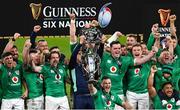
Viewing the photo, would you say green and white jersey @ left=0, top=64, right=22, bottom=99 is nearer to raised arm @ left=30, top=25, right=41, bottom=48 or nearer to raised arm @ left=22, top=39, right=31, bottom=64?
raised arm @ left=22, top=39, right=31, bottom=64

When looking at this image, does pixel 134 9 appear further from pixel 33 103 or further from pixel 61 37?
pixel 33 103

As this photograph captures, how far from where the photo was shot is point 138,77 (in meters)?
8.97

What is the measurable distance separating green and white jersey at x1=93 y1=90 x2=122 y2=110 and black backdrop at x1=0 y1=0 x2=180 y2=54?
86cm

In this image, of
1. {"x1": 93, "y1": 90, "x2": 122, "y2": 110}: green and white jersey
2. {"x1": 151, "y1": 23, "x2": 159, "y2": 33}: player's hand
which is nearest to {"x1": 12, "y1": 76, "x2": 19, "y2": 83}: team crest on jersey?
{"x1": 93, "y1": 90, "x2": 122, "y2": 110}: green and white jersey

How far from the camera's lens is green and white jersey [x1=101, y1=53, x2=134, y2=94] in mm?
8875

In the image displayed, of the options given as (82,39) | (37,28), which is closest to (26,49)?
(37,28)

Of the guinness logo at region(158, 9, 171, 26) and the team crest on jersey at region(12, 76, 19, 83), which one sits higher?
the guinness logo at region(158, 9, 171, 26)

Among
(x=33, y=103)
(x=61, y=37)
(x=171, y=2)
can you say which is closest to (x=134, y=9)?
(x=171, y=2)

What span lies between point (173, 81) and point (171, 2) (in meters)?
1.13

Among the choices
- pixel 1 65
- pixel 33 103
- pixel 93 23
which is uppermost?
pixel 93 23

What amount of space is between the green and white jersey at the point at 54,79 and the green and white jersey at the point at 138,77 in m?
0.93

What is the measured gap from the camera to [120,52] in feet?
29.2

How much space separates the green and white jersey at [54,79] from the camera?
8781 millimetres

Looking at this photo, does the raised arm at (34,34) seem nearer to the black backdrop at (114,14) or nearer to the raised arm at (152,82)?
the black backdrop at (114,14)
